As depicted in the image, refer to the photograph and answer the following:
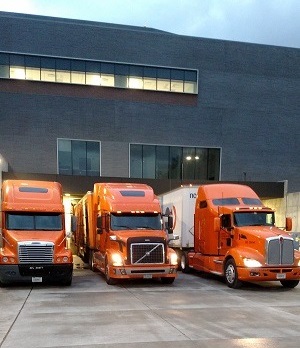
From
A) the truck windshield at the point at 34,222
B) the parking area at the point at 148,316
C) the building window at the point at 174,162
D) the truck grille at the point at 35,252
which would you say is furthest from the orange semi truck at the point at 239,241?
the building window at the point at 174,162

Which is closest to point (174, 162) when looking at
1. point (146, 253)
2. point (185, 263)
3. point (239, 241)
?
point (185, 263)

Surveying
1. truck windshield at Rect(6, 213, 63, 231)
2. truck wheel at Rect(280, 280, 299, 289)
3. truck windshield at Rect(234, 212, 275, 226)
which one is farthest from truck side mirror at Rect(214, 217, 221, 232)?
truck windshield at Rect(6, 213, 63, 231)

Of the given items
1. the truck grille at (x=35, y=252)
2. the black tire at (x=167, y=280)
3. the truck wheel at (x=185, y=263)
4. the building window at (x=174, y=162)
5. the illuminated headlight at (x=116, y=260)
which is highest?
the building window at (x=174, y=162)

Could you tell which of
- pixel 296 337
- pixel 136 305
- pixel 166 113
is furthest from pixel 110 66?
pixel 296 337

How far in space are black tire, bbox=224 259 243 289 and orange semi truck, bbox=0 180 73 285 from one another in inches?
210

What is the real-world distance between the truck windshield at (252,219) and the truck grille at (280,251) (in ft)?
5.05

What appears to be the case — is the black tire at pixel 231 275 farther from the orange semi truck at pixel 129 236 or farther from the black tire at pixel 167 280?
the black tire at pixel 167 280

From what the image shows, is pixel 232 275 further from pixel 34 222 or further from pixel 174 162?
pixel 174 162

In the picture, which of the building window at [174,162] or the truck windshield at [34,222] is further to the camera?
the building window at [174,162]

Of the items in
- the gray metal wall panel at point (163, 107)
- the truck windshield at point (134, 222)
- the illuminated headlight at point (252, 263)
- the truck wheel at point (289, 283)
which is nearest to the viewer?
the illuminated headlight at point (252, 263)

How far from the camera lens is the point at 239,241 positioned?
1581 centimetres

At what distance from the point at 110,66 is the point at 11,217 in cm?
2756

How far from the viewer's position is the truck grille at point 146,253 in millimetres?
15562

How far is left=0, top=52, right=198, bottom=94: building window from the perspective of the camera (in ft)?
128
